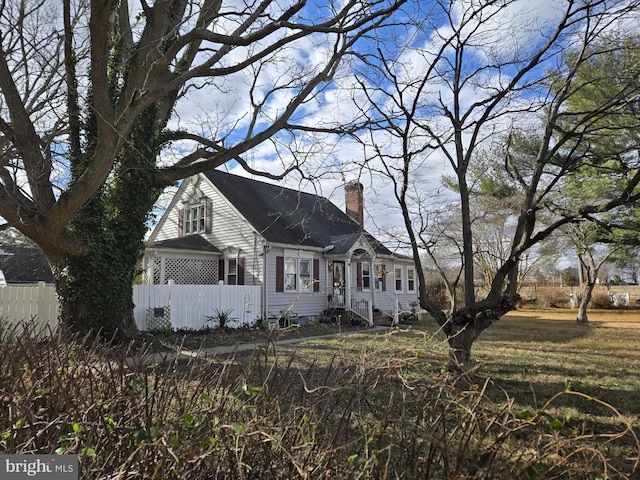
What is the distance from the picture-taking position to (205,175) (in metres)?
18.3

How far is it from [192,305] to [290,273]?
479cm

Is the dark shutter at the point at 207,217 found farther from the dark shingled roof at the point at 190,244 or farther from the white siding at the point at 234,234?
the dark shingled roof at the point at 190,244

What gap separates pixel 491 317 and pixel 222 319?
32.9 ft

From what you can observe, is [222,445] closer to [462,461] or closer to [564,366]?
[462,461]

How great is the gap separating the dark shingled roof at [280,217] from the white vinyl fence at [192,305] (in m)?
2.65

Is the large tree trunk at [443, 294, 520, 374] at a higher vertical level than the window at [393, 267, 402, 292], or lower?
lower

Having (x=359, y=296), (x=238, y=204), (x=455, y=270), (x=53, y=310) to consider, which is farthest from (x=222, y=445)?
(x=455, y=270)

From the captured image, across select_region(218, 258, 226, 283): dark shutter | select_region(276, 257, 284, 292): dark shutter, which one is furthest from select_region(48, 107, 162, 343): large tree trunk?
select_region(218, 258, 226, 283): dark shutter

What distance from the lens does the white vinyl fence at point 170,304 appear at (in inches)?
422

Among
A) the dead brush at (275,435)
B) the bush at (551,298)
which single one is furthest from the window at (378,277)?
the dead brush at (275,435)

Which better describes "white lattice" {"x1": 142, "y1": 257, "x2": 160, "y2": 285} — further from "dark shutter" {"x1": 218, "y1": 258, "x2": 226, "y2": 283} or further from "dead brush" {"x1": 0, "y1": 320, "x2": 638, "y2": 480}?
"dead brush" {"x1": 0, "y1": 320, "x2": 638, "y2": 480}

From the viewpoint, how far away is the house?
16422mm

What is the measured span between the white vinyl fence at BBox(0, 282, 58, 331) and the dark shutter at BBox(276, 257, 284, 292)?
7889 mm

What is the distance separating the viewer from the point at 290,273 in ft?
57.4
